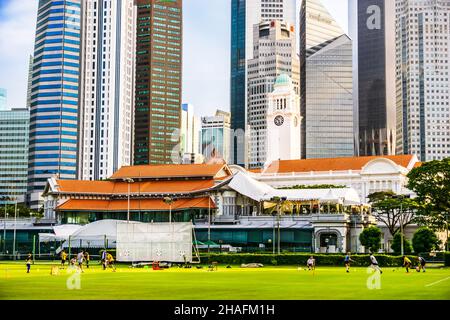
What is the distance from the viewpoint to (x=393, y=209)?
283ft

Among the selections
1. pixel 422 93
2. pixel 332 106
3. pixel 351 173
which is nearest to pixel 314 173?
pixel 351 173

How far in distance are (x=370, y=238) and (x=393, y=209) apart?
1545 centimetres

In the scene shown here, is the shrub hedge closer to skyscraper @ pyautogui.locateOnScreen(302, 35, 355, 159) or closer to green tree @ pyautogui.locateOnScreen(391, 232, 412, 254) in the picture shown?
green tree @ pyautogui.locateOnScreen(391, 232, 412, 254)

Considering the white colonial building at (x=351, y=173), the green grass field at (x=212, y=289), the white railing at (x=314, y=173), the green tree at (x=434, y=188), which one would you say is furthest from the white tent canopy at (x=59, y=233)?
the green grass field at (x=212, y=289)

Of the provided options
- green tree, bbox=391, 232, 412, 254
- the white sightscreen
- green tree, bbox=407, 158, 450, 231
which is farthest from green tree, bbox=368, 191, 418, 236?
the white sightscreen

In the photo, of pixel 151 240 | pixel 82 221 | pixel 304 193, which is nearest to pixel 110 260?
pixel 151 240

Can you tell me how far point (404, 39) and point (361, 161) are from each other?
36.9 meters

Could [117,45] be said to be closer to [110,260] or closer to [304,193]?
[304,193]

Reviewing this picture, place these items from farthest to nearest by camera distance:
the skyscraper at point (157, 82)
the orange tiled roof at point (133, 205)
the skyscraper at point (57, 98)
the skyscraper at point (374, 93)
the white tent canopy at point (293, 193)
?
the skyscraper at point (374, 93)
the skyscraper at point (157, 82)
the skyscraper at point (57, 98)
the orange tiled roof at point (133, 205)
the white tent canopy at point (293, 193)

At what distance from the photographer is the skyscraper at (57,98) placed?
148000 mm

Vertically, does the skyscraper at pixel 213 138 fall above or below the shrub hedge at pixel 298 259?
above

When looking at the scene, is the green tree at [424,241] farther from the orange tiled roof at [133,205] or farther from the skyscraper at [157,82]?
the skyscraper at [157,82]

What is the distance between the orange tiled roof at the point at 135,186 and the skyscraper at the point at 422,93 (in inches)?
2004

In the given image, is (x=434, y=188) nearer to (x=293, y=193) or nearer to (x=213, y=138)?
(x=293, y=193)
